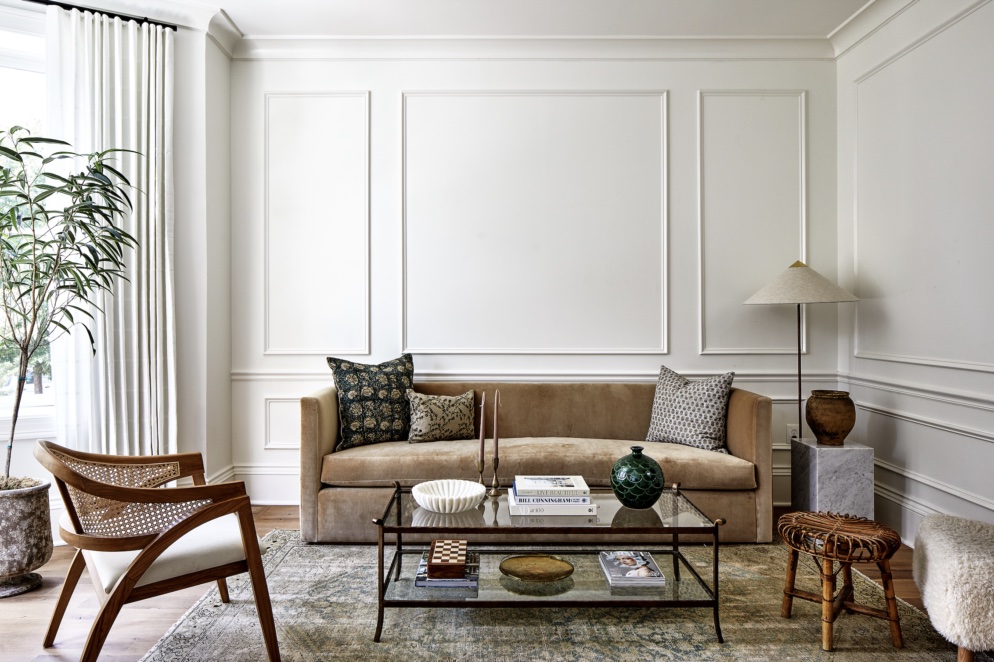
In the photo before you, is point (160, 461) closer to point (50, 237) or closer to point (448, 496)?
point (448, 496)

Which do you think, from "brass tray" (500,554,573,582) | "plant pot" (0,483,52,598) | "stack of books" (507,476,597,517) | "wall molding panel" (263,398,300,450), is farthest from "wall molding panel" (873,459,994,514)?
"plant pot" (0,483,52,598)

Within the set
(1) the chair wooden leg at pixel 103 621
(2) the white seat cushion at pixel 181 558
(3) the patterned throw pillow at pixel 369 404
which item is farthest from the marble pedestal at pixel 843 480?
(1) the chair wooden leg at pixel 103 621

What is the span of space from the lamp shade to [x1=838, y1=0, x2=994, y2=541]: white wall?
35 cm

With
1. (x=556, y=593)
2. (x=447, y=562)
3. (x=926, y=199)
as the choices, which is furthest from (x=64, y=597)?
(x=926, y=199)

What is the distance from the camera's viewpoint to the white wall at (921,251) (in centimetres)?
284

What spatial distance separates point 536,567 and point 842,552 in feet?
3.47

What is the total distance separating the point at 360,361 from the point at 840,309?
3.10 metres

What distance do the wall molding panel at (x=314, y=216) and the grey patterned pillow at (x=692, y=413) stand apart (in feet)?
6.16

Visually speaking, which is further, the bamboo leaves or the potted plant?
the bamboo leaves

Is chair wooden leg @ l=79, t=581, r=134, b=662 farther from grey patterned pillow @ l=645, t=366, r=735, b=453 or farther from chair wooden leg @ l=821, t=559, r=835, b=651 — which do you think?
grey patterned pillow @ l=645, t=366, r=735, b=453

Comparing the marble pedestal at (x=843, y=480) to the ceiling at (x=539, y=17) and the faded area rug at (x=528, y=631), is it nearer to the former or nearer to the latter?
→ the faded area rug at (x=528, y=631)

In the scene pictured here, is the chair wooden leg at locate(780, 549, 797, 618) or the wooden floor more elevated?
the chair wooden leg at locate(780, 549, 797, 618)

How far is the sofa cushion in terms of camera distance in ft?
10.2

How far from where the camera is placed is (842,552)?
2.11 meters
